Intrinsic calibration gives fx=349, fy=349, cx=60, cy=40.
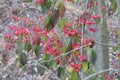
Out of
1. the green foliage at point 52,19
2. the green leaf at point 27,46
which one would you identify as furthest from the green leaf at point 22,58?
the green foliage at point 52,19

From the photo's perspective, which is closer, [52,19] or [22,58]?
[52,19]

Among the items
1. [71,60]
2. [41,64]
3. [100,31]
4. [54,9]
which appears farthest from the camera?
[100,31]

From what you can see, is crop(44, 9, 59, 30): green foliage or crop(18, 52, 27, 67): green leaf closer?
crop(44, 9, 59, 30): green foliage

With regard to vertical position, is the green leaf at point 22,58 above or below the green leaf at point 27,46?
below

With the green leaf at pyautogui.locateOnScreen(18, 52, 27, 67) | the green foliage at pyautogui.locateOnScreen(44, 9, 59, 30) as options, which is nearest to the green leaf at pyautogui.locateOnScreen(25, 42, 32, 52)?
the green leaf at pyautogui.locateOnScreen(18, 52, 27, 67)

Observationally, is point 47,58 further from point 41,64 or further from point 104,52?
point 104,52

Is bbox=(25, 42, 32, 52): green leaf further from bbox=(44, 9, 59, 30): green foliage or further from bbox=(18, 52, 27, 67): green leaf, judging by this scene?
bbox=(44, 9, 59, 30): green foliage

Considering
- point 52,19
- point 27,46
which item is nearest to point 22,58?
point 27,46

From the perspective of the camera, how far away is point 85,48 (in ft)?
7.57

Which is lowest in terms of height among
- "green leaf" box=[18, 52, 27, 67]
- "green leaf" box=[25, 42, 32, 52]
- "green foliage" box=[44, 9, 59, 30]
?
"green leaf" box=[18, 52, 27, 67]

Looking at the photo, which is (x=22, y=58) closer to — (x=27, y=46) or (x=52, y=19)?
(x=27, y=46)

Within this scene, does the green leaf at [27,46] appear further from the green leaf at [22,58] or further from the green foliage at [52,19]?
the green foliage at [52,19]

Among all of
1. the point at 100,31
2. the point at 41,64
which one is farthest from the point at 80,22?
the point at 100,31

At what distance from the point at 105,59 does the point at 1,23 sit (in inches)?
186
